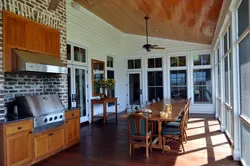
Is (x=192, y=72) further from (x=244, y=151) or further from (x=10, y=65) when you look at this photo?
(x=10, y=65)

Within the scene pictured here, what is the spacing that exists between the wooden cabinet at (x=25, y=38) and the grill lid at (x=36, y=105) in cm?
66

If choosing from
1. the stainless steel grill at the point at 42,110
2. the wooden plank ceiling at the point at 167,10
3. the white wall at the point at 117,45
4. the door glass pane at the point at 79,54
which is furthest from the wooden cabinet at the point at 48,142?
the wooden plank ceiling at the point at 167,10

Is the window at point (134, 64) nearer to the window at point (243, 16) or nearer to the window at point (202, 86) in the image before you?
the window at point (202, 86)

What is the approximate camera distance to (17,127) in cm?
335

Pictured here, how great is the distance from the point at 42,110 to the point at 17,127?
69 cm

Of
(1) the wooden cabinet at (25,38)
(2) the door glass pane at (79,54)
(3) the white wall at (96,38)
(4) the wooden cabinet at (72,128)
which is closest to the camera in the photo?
(1) the wooden cabinet at (25,38)

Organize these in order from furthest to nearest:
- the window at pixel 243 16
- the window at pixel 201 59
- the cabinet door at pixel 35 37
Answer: the window at pixel 201 59 → the cabinet door at pixel 35 37 → the window at pixel 243 16

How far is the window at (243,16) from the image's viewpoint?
9.57 feet

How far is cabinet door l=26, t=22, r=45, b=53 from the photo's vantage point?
403cm

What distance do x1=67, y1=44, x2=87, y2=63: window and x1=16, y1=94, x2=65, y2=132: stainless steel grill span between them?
229 cm

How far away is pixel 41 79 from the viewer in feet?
15.4

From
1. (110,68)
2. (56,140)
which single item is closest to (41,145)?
(56,140)

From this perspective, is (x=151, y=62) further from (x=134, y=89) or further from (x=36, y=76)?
(x=36, y=76)

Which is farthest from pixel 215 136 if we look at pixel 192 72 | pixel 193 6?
pixel 192 72
